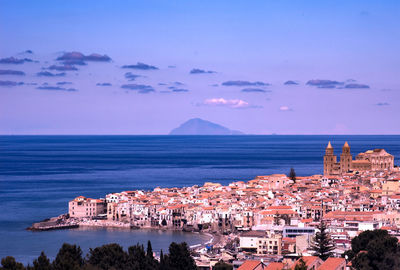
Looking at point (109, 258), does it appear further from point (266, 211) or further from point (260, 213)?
point (266, 211)

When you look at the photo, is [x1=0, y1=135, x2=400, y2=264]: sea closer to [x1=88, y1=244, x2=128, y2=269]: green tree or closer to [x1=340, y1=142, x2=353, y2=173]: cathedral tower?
[x1=88, y1=244, x2=128, y2=269]: green tree

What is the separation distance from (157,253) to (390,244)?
15.5 meters

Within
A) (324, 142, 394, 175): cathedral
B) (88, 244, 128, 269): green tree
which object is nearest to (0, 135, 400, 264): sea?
(88, 244, 128, 269): green tree

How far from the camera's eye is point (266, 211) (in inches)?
1913

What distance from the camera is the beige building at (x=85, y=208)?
57.1 meters

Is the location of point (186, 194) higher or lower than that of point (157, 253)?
higher

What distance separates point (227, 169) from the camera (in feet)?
350

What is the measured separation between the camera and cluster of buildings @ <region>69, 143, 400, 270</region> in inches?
1441

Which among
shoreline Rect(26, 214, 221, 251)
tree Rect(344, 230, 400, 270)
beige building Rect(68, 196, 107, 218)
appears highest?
beige building Rect(68, 196, 107, 218)

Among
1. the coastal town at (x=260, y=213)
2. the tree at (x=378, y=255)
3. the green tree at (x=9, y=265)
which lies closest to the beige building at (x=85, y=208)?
the coastal town at (x=260, y=213)

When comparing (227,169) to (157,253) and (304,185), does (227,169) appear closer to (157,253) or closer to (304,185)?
(304,185)

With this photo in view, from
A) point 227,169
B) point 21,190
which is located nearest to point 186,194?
point 21,190

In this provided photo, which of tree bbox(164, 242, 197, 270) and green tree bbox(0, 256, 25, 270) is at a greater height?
green tree bbox(0, 256, 25, 270)

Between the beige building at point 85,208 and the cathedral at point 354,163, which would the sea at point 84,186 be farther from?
the cathedral at point 354,163
